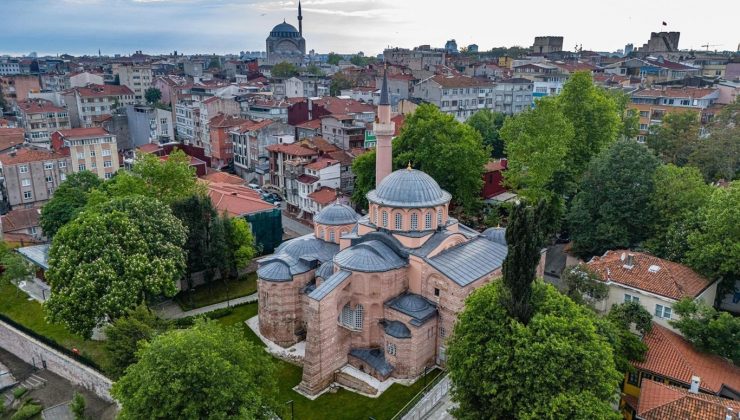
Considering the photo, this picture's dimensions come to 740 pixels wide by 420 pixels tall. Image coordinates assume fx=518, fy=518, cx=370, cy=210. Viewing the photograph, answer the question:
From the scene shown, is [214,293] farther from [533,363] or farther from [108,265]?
[533,363]

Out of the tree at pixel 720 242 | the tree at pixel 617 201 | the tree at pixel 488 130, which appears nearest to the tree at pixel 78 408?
the tree at pixel 617 201

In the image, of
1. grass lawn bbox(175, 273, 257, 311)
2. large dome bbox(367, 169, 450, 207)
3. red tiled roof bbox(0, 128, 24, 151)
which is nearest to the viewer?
large dome bbox(367, 169, 450, 207)

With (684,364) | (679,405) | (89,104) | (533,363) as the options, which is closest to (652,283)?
(684,364)

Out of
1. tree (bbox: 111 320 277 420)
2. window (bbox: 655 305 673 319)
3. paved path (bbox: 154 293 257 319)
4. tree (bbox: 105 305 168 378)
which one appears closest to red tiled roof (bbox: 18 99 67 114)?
paved path (bbox: 154 293 257 319)

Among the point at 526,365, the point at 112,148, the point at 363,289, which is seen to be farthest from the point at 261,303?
the point at 112,148

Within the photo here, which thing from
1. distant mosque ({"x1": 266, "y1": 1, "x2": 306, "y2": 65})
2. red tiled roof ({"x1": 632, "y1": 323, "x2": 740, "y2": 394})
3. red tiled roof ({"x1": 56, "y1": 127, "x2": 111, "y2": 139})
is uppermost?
distant mosque ({"x1": 266, "y1": 1, "x2": 306, "y2": 65})

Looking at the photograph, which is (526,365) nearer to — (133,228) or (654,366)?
(654,366)

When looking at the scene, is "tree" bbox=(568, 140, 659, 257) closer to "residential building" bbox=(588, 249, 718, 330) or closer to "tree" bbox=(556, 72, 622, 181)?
"residential building" bbox=(588, 249, 718, 330)
